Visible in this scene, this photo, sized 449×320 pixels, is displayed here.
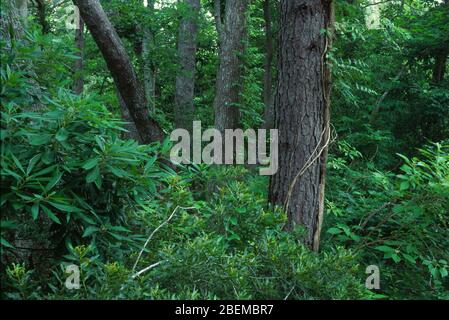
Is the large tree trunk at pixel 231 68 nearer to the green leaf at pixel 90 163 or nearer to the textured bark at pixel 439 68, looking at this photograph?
the textured bark at pixel 439 68

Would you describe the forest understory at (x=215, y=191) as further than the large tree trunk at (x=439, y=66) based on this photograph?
No

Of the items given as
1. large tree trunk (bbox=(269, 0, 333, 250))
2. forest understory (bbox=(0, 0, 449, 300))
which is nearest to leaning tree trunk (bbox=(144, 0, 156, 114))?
forest understory (bbox=(0, 0, 449, 300))

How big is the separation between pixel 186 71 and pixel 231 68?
55.2 inches

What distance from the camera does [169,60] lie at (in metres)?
10.8

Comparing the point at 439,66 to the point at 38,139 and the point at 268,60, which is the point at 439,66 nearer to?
the point at 268,60

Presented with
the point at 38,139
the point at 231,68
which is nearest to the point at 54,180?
the point at 38,139

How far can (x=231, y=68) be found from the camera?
1076 centimetres

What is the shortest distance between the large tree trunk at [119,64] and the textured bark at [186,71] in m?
4.70

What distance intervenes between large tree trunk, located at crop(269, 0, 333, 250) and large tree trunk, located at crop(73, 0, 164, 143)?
2.84m

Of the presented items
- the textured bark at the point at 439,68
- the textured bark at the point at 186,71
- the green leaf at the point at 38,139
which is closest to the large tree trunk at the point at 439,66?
the textured bark at the point at 439,68

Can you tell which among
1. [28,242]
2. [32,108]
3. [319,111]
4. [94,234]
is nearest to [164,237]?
[94,234]

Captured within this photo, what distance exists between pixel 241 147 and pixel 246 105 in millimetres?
965

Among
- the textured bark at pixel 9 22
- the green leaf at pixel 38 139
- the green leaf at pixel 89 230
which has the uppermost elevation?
the textured bark at pixel 9 22

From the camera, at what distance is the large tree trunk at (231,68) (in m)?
10.7
